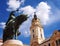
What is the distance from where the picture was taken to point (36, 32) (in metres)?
54.2

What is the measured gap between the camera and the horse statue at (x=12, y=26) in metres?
12.5

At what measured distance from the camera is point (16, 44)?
1186 cm

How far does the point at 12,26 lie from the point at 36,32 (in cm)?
4193

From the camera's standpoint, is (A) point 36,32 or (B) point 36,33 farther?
(A) point 36,32

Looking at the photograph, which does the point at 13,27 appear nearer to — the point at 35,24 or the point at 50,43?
the point at 50,43

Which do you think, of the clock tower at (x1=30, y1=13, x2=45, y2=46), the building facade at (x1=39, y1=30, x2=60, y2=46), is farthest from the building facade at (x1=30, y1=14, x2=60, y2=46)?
the building facade at (x1=39, y1=30, x2=60, y2=46)

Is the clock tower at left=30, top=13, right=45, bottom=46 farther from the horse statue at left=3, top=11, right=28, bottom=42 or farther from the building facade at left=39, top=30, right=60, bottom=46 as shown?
the horse statue at left=3, top=11, right=28, bottom=42

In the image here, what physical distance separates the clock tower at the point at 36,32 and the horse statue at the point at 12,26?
3946cm

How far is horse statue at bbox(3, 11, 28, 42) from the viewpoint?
12.5m

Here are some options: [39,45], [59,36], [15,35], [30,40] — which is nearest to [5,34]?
[15,35]

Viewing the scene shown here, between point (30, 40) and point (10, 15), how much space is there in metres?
41.4

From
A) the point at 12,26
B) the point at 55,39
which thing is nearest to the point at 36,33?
the point at 55,39

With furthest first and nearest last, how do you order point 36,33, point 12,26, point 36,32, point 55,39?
point 36,32, point 36,33, point 55,39, point 12,26

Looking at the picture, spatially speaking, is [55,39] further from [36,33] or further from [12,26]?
[12,26]
